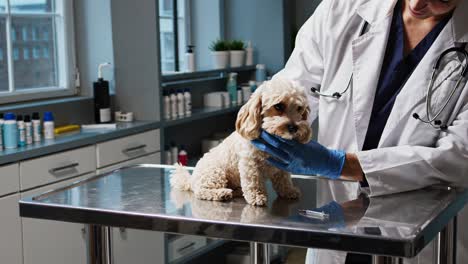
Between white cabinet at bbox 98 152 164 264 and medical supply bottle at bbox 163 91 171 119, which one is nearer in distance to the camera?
white cabinet at bbox 98 152 164 264

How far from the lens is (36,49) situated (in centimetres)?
352

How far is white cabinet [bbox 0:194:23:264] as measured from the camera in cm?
266

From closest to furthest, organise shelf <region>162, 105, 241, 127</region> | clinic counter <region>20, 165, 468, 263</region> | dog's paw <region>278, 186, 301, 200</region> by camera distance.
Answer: clinic counter <region>20, 165, 468, 263</region>
dog's paw <region>278, 186, 301, 200</region>
shelf <region>162, 105, 241, 127</region>

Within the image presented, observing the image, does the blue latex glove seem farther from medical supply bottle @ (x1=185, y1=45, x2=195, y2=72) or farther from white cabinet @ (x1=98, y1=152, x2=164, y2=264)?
medical supply bottle @ (x1=185, y1=45, x2=195, y2=72)

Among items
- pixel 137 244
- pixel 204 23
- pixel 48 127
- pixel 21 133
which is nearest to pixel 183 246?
pixel 137 244

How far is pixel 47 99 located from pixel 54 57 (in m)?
0.28

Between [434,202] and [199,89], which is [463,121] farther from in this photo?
[199,89]

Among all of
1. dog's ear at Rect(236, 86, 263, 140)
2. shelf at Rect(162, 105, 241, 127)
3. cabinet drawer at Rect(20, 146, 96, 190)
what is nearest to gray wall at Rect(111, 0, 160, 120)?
shelf at Rect(162, 105, 241, 127)

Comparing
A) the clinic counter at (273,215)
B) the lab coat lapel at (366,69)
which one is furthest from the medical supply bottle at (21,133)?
the lab coat lapel at (366,69)

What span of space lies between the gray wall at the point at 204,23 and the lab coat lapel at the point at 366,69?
2.68m

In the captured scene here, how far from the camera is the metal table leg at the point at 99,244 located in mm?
1828

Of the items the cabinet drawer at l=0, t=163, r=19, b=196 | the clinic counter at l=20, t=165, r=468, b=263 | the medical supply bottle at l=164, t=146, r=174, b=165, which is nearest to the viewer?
the clinic counter at l=20, t=165, r=468, b=263

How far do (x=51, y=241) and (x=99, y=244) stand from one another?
1.16 m

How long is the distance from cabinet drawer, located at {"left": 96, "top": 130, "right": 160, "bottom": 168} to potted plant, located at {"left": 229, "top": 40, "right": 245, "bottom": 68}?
1039mm
